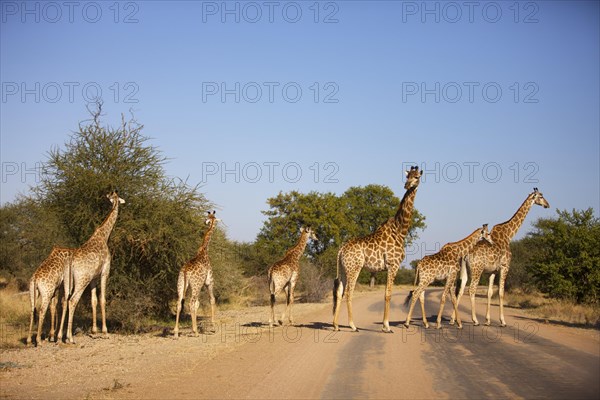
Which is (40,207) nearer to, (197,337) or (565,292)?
(197,337)

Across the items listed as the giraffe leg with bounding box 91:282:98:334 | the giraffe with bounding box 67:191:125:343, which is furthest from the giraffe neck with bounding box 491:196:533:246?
the giraffe leg with bounding box 91:282:98:334

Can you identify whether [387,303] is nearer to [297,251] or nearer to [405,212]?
[405,212]

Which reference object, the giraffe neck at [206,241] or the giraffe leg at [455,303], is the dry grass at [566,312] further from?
the giraffe neck at [206,241]

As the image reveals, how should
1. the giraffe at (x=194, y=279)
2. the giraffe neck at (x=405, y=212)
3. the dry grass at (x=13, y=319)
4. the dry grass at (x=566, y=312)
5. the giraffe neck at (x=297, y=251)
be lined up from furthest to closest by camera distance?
the giraffe neck at (x=297, y=251) < the dry grass at (x=566, y=312) < the giraffe neck at (x=405, y=212) < the dry grass at (x=13, y=319) < the giraffe at (x=194, y=279)

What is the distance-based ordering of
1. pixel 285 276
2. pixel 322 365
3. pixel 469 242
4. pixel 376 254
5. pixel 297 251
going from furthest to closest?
pixel 297 251 < pixel 285 276 < pixel 469 242 < pixel 376 254 < pixel 322 365

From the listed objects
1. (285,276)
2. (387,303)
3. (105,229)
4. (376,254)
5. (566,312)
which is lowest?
(566,312)

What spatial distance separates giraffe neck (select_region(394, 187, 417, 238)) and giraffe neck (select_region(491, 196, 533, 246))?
2985 mm

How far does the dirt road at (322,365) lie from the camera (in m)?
8.23

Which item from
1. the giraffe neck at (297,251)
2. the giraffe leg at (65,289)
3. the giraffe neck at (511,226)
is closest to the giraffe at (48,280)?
the giraffe leg at (65,289)

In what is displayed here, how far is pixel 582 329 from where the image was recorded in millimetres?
14828

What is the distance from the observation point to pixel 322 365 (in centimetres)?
1020

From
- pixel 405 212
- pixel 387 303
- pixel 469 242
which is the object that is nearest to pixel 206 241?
pixel 387 303

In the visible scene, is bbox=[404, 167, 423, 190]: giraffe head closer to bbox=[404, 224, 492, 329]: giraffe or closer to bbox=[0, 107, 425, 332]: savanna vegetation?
bbox=[404, 224, 492, 329]: giraffe

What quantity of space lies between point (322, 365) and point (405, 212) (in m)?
6.76
